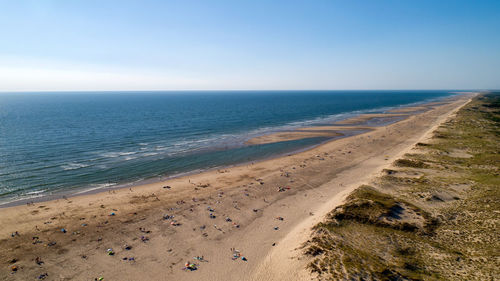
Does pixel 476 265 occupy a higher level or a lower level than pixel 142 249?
higher

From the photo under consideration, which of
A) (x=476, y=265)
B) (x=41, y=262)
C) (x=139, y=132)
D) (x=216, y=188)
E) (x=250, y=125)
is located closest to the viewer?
(x=476, y=265)

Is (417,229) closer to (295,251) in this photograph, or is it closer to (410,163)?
(295,251)

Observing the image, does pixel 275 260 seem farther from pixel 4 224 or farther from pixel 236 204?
pixel 4 224

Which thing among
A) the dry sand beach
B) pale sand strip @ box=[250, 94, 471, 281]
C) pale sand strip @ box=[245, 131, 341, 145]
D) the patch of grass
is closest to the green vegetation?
the patch of grass

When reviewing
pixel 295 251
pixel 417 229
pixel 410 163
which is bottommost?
pixel 295 251

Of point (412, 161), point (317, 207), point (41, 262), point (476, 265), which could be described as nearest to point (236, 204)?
point (317, 207)

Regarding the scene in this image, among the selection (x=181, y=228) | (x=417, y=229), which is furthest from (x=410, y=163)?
(x=181, y=228)
